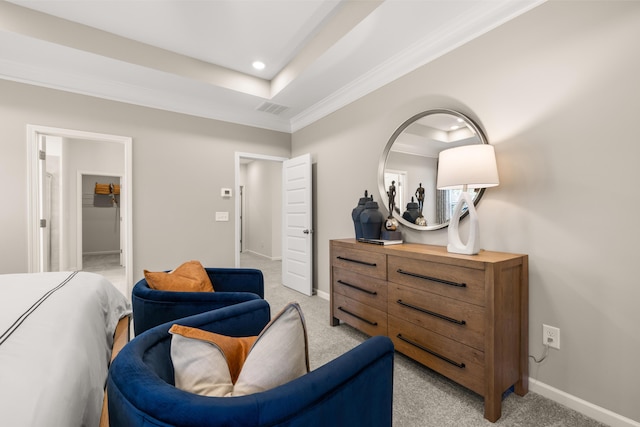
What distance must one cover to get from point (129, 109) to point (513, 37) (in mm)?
3837

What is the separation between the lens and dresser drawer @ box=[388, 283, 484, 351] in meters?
1.59

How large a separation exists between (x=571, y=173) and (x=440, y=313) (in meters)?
1.17

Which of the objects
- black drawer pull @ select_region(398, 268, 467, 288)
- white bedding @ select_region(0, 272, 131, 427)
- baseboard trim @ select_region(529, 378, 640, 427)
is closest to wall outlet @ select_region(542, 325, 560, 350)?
baseboard trim @ select_region(529, 378, 640, 427)

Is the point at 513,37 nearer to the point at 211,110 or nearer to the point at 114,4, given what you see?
the point at 114,4

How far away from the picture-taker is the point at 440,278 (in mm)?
1774

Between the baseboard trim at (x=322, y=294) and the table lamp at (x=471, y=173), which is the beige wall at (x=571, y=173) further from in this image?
the baseboard trim at (x=322, y=294)

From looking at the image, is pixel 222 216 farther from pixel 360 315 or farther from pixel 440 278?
pixel 440 278

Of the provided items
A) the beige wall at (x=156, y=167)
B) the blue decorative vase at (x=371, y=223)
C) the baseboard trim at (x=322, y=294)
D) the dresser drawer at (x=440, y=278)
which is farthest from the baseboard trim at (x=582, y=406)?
the beige wall at (x=156, y=167)

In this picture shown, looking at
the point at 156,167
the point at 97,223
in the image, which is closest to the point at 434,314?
the point at 156,167

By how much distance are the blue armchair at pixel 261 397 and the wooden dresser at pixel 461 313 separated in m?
0.90

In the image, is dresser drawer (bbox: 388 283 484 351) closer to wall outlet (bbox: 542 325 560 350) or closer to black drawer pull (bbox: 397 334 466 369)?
black drawer pull (bbox: 397 334 466 369)

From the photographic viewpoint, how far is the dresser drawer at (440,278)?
159 centimetres

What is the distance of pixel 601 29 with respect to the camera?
150cm

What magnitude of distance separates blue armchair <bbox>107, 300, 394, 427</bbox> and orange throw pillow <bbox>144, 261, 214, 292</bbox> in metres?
0.86
